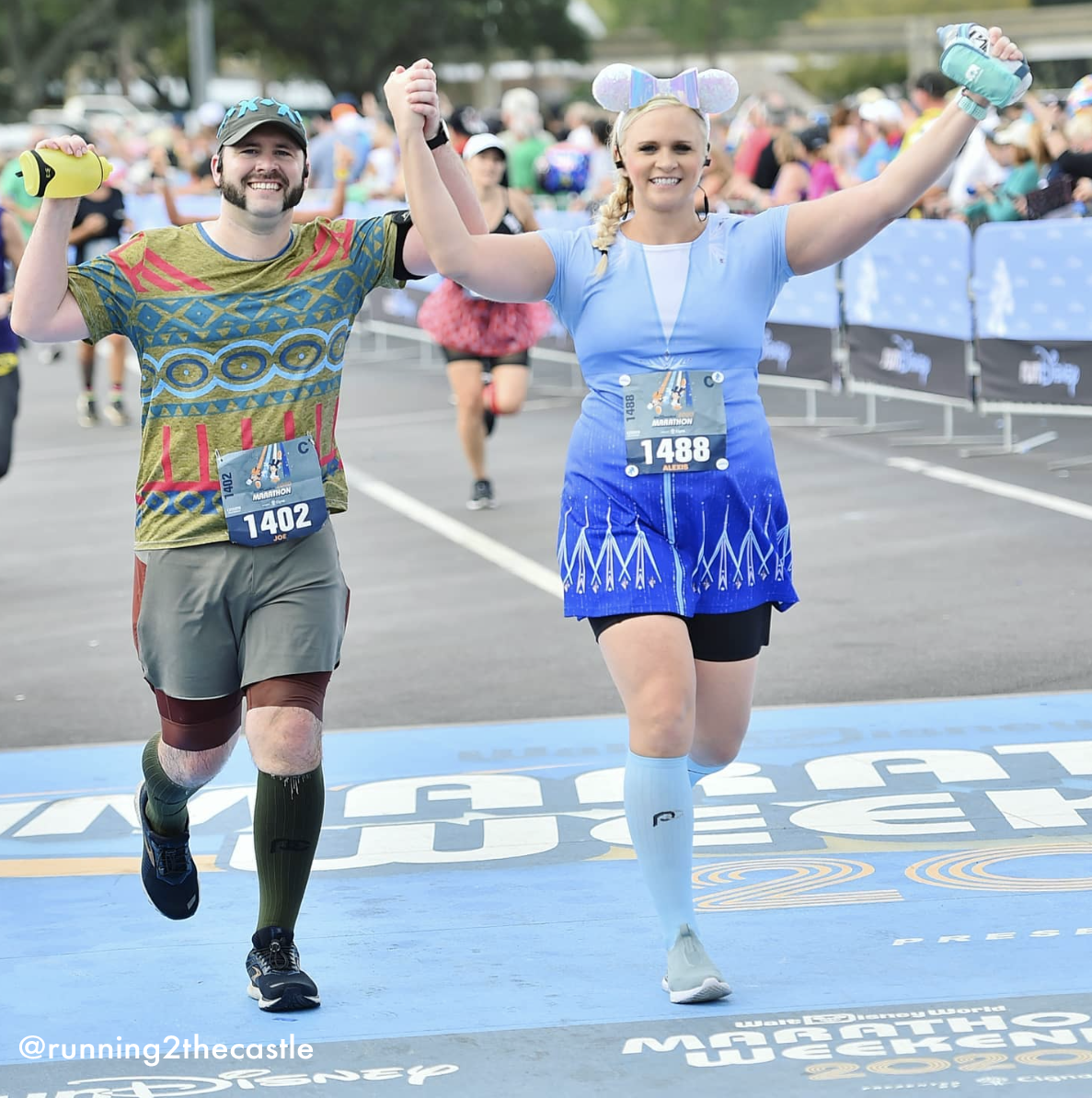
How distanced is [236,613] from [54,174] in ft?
3.39

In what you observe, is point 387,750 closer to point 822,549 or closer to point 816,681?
point 816,681

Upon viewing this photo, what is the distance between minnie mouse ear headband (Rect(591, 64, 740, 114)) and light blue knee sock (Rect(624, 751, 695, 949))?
145 cm

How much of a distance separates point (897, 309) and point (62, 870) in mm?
9298

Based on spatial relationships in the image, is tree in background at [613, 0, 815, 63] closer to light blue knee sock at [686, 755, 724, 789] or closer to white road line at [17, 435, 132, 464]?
white road line at [17, 435, 132, 464]

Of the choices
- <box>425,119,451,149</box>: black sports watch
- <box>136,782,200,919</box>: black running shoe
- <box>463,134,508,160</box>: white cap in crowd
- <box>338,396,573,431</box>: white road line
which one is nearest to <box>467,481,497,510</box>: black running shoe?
<box>463,134,508,160</box>: white cap in crowd

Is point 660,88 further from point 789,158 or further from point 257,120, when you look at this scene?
point 789,158

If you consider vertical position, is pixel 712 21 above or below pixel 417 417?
above

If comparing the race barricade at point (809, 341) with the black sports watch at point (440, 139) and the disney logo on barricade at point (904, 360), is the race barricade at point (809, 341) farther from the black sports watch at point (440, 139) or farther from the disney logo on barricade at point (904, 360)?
the black sports watch at point (440, 139)

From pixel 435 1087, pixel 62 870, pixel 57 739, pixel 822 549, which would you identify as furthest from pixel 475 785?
pixel 822 549

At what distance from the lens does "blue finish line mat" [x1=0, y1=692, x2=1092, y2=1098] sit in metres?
4.14

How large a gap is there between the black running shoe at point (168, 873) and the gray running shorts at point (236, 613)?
51 cm

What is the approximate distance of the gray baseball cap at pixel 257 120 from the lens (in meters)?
4.52

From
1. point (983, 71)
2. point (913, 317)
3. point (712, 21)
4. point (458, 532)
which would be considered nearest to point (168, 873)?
point (983, 71)

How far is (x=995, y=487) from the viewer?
1183cm
